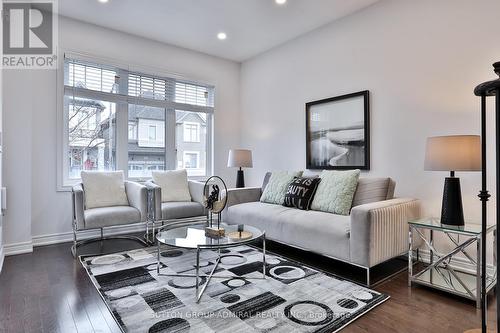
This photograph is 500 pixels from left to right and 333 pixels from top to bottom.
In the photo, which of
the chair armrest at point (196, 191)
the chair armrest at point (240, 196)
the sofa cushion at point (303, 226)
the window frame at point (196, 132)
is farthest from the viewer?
the window frame at point (196, 132)

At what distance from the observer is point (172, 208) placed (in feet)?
11.5

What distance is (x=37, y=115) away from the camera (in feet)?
11.1

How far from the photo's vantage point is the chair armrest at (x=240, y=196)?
3.69 metres

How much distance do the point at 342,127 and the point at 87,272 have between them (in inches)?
120

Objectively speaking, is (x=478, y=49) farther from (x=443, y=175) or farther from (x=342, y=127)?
(x=342, y=127)

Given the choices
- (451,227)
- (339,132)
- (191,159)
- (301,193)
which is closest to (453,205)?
(451,227)

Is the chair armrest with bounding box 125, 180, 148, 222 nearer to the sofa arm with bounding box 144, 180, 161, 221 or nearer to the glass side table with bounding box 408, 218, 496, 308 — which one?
the sofa arm with bounding box 144, 180, 161, 221

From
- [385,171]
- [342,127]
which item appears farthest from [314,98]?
[385,171]

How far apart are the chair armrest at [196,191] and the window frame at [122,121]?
63 centimetres

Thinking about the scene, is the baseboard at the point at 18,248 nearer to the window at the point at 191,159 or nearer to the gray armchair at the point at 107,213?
the gray armchair at the point at 107,213

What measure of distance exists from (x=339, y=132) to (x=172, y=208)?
2204 mm

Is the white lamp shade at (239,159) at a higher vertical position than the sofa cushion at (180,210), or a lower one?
higher

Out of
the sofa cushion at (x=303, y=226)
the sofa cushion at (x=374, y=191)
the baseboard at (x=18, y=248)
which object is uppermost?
the sofa cushion at (x=374, y=191)

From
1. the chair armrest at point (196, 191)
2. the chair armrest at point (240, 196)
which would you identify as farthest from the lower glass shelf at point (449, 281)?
the chair armrest at point (196, 191)
